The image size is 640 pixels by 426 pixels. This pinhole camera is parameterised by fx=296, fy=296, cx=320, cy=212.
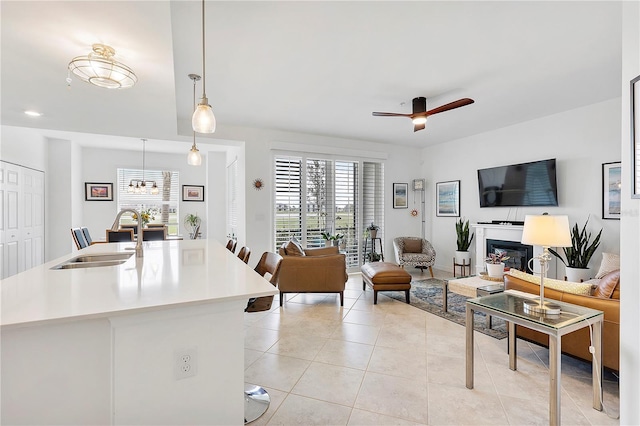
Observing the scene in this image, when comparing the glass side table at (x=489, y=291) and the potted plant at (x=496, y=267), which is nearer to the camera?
the glass side table at (x=489, y=291)

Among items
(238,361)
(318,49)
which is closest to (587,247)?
(318,49)

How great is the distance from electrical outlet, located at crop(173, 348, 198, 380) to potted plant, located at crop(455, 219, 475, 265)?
5312mm

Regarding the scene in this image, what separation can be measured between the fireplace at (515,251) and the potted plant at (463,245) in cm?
45

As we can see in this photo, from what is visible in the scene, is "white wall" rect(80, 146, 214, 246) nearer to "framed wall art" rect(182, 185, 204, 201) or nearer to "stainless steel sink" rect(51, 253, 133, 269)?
"framed wall art" rect(182, 185, 204, 201)

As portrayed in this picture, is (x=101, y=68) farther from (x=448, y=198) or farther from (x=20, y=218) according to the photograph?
(x=448, y=198)

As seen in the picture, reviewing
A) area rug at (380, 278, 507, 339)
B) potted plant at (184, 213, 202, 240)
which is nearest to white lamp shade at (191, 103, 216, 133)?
area rug at (380, 278, 507, 339)

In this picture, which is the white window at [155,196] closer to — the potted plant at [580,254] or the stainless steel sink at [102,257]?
the stainless steel sink at [102,257]

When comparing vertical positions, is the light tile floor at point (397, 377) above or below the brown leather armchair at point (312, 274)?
below

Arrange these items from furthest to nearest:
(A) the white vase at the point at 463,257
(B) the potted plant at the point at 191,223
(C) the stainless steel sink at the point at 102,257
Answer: (B) the potted plant at the point at 191,223
(A) the white vase at the point at 463,257
(C) the stainless steel sink at the point at 102,257

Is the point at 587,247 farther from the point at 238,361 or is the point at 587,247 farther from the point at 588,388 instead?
the point at 238,361

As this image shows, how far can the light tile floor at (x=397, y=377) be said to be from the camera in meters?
1.80

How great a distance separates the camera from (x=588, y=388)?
205 cm

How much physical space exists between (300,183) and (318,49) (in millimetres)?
3090

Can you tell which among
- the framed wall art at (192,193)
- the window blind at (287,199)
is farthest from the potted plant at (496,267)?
the framed wall art at (192,193)
